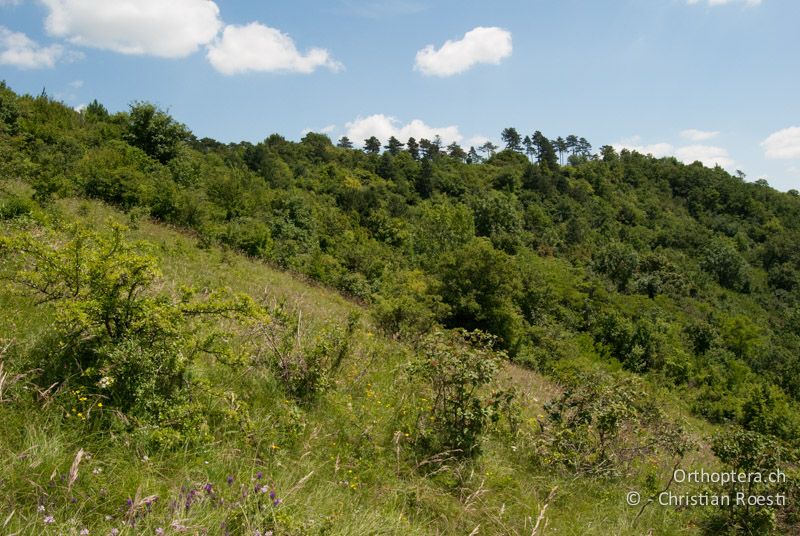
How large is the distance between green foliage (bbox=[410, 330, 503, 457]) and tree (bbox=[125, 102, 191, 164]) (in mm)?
27340

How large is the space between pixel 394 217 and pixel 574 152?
78.0m

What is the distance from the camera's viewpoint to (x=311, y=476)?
303 centimetres

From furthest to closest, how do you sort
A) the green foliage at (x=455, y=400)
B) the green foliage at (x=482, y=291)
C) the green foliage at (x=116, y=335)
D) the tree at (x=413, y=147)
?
the tree at (x=413, y=147) < the green foliage at (x=482, y=291) < the green foliage at (x=455, y=400) < the green foliage at (x=116, y=335)

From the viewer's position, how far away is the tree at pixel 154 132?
26.7 meters

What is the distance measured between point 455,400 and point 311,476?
1823 mm

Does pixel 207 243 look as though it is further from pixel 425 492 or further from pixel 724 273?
pixel 724 273

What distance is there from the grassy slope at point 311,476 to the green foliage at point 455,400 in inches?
8.7

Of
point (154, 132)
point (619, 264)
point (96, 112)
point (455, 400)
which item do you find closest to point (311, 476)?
point (455, 400)

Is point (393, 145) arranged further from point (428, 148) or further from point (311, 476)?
point (311, 476)

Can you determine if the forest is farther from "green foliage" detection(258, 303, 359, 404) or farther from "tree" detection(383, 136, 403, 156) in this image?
"tree" detection(383, 136, 403, 156)

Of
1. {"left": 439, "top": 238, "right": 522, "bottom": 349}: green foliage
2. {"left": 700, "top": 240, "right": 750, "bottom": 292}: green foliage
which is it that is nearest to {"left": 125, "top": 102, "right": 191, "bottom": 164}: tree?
{"left": 439, "top": 238, "right": 522, "bottom": 349}: green foliage

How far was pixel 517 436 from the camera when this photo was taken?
4.91m

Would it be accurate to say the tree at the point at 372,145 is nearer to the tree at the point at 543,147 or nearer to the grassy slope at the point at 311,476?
the tree at the point at 543,147

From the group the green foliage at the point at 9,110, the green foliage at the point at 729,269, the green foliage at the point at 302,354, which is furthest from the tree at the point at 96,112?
the green foliage at the point at 729,269
